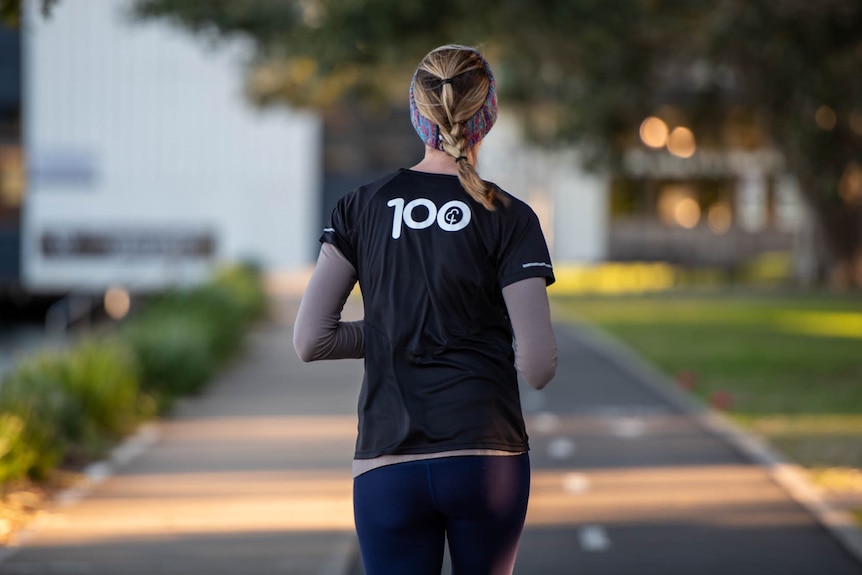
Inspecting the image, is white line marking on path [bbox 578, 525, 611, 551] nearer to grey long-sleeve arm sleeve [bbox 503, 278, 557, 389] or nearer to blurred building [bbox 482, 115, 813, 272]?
grey long-sleeve arm sleeve [bbox 503, 278, 557, 389]

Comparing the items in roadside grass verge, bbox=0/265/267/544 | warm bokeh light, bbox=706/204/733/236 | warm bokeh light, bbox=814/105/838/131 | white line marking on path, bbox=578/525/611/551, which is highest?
warm bokeh light, bbox=814/105/838/131

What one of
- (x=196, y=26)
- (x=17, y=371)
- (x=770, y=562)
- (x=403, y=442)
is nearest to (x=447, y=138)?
(x=403, y=442)

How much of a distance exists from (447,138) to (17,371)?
915 centimetres

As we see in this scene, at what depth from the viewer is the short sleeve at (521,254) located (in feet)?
10.5

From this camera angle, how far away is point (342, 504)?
901 cm

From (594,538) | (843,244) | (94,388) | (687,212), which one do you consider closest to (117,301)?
(94,388)

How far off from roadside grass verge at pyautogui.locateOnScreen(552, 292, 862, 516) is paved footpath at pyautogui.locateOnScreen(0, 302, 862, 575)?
29.8 inches

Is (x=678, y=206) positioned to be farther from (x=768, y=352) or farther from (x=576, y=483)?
(x=576, y=483)

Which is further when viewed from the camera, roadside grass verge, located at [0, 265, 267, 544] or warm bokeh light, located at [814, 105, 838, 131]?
warm bokeh light, located at [814, 105, 838, 131]

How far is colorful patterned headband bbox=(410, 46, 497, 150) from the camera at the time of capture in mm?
3326

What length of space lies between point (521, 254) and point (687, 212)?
155 feet

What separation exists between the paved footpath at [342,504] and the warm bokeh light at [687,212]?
35.7 m

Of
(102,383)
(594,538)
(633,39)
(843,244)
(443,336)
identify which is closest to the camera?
(443,336)

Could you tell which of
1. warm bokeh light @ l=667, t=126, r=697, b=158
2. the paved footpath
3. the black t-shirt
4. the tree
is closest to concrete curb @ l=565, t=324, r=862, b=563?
the paved footpath
